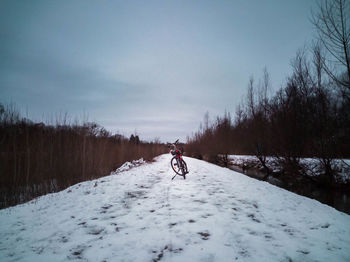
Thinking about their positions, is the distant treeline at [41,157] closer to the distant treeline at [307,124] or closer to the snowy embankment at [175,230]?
the snowy embankment at [175,230]

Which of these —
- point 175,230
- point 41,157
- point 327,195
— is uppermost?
point 41,157

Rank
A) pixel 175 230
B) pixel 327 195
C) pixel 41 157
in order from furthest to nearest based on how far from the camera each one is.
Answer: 1. pixel 327 195
2. pixel 41 157
3. pixel 175 230

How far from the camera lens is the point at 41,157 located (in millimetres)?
5703

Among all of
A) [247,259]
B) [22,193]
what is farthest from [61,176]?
[247,259]

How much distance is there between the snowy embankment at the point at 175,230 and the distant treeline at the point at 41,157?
72.3 inches

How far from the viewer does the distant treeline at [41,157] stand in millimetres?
4996

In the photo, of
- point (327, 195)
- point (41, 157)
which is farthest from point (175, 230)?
point (327, 195)

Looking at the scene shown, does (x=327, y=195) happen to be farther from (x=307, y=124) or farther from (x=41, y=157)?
(x=41, y=157)

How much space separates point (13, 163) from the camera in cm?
512

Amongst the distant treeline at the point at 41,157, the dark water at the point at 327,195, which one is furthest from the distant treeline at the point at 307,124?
the distant treeline at the point at 41,157

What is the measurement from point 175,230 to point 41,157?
5.73 meters

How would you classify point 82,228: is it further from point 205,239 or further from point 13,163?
point 13,163

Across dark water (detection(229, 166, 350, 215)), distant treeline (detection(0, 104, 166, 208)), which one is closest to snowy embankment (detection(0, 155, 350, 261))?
distant treeline (detection(0, 104, 166, 208))

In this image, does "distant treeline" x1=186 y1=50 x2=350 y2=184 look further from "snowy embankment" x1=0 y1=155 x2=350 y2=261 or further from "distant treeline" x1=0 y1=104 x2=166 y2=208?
"distant treeline" x1=0 y1=104 x2=166 y2=208
